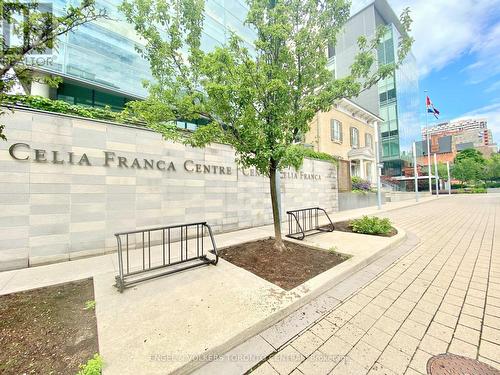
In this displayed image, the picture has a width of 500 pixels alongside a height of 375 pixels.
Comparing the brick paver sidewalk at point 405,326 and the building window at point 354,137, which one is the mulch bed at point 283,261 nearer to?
the brick paver sidewalk at point 405,326

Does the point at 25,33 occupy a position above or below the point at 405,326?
above

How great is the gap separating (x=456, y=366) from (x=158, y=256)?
5430 mm

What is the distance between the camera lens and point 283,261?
15.3 ft

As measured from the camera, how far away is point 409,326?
264 centimetres

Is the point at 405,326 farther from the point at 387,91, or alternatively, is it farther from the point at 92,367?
the point at 387,91

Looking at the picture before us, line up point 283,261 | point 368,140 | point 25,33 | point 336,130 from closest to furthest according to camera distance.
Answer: point 25,33 < point 283,261 < point 336,130 < point 368,140

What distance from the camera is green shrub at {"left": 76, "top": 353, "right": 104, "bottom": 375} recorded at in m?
1.86

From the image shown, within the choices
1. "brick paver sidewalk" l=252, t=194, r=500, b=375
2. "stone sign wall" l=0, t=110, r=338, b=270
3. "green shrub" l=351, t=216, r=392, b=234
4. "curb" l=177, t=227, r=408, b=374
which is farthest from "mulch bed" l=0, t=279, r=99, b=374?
"green shrub" l=351, t=216, r=392, b=234

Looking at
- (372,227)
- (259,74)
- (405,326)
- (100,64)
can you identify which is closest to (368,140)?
(372,227)

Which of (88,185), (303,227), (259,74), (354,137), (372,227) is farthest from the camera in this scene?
(354,137)

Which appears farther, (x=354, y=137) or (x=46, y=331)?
(x=354, y=137)

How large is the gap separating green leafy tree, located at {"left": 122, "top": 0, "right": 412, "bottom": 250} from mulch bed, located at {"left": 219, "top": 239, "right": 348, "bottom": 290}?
203 cm

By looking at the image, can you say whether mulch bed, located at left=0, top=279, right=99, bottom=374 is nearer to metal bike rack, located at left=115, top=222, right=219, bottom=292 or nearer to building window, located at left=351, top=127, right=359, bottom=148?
metal bike rack, located at left=115, top=222, right=219, bottom=292

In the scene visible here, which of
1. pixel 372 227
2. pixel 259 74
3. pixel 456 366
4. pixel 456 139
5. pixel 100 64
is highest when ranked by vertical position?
pixel 456 139
